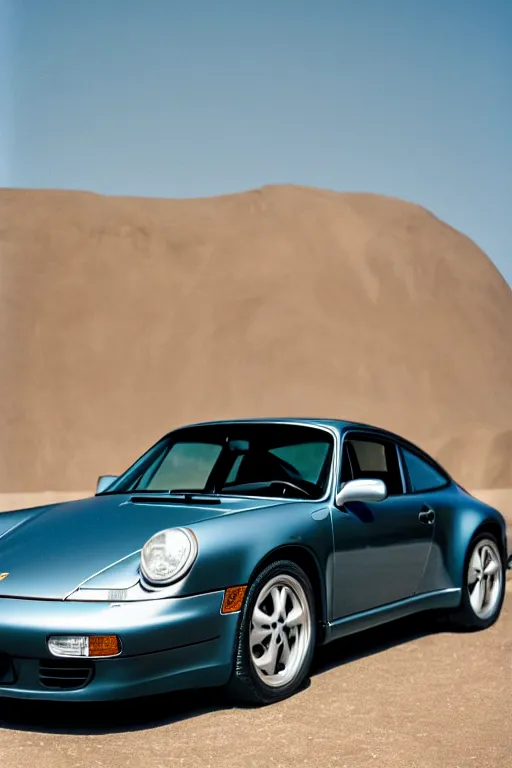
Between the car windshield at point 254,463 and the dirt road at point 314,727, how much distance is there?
1095 millimetres

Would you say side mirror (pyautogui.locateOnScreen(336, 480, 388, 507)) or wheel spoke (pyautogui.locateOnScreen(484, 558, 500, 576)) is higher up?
side mirror (pyautogui.locateOnScreen(336, 480, 388, 507))

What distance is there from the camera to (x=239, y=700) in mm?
5191

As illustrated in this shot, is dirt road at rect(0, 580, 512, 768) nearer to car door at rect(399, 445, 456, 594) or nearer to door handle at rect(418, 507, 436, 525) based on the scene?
car door at rect(399, 445, 456, 594)

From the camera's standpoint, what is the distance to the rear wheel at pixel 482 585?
730cm

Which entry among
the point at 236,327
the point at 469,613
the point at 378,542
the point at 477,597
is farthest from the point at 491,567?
the point at 236,327

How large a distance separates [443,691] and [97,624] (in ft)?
6.70

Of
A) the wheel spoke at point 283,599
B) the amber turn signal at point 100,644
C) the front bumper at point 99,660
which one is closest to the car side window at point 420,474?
the wheel spoke at point 283,599

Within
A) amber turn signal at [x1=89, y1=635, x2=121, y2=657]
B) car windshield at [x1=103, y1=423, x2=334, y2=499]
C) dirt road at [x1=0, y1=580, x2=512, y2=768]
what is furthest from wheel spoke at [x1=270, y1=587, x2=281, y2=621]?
amber turn signal at [x1=89, y1=635, x2=121, y2=657]

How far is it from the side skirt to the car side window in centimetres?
70

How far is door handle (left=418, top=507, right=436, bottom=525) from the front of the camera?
6801 millimetres

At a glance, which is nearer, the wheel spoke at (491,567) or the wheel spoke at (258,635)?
the wheel spoke at (258,635)

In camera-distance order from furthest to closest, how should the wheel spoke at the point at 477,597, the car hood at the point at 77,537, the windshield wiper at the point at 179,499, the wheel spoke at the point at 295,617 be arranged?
the wheel spoke at the point at 477,597 → the windshield wiper at the point at 179,499 → the wheel spoke at the point at 295,617 → the car hood at the point at 77,537

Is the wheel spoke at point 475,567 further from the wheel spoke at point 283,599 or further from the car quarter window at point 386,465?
the wheel spoke at point 283,599

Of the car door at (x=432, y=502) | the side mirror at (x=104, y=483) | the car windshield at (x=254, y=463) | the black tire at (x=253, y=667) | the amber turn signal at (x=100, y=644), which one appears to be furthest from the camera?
the car door at (x=432, y=502)
